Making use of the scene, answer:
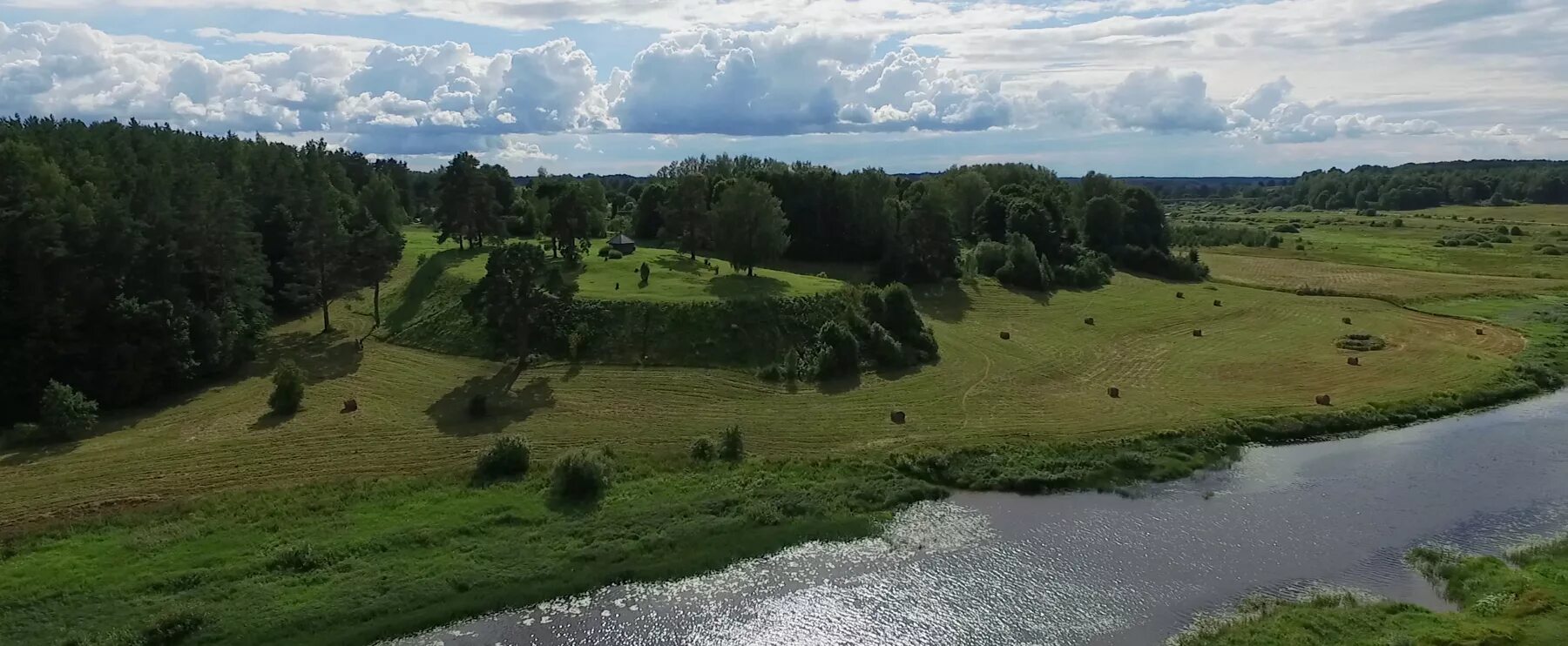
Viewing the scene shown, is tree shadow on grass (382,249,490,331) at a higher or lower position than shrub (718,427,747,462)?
higher

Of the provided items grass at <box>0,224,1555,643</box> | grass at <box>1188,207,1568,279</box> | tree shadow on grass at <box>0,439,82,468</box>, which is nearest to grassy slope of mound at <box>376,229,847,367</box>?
grass at <box>0,224,1555,643</box>

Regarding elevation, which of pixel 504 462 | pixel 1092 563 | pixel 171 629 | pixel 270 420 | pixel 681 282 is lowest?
pixel 171 629

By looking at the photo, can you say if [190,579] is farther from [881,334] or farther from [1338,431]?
[1338,431]

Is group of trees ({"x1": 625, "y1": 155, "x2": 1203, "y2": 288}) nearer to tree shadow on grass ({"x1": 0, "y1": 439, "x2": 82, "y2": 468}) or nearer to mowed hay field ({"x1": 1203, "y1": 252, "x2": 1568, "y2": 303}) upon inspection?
mowed hay field ({"x1": 1203, "y1": 252, "x2": 1568, "y2": 303})

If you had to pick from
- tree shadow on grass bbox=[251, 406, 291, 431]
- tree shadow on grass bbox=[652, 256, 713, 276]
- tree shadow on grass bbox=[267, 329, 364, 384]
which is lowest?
tree shadow on grass bbox=[251, 406, 291, 431]

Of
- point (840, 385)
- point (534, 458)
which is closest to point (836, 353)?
point (840, 385)

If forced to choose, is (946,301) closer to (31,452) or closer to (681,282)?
(681,282)

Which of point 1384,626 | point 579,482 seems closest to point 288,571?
point 579,482

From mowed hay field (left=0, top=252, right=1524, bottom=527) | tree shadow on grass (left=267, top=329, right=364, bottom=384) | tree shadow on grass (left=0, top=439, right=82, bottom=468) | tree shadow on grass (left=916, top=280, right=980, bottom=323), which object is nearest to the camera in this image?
mowed hay field (left=0, top=252, right=1524, bottom=527)
